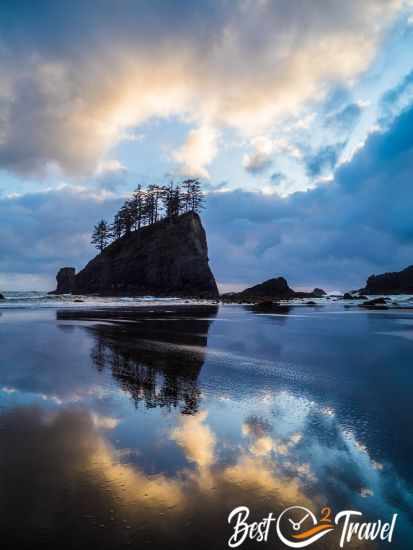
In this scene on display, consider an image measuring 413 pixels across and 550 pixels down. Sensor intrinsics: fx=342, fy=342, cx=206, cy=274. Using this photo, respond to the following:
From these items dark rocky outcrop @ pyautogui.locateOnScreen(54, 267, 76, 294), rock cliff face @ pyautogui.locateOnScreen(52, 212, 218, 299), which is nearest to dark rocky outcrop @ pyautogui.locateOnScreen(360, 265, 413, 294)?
rock cliff face @ pyautogui.locateOnScreen(52, 212, 218, 299)

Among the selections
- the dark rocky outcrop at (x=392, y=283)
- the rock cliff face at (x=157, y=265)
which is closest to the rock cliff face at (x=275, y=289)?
the rock cliff face at (x=157, y=265)

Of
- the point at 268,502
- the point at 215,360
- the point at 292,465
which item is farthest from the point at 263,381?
the point at 268,502

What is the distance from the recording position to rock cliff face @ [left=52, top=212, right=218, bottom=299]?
2721 inches

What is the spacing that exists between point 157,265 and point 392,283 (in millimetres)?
56567

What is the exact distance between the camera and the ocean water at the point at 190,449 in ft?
9.18

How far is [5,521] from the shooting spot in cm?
276

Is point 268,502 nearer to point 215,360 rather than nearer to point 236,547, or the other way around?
point 236,547

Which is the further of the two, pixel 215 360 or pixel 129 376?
pixel 215 360

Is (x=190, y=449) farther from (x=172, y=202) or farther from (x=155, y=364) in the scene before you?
(x=172, y=202)

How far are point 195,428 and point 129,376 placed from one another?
10.9ft

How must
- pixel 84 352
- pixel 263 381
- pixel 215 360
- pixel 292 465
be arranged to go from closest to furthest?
1. pixel 292 465
2. pixel 263 381
3. pixel 215 360
4. pixel 84 352
